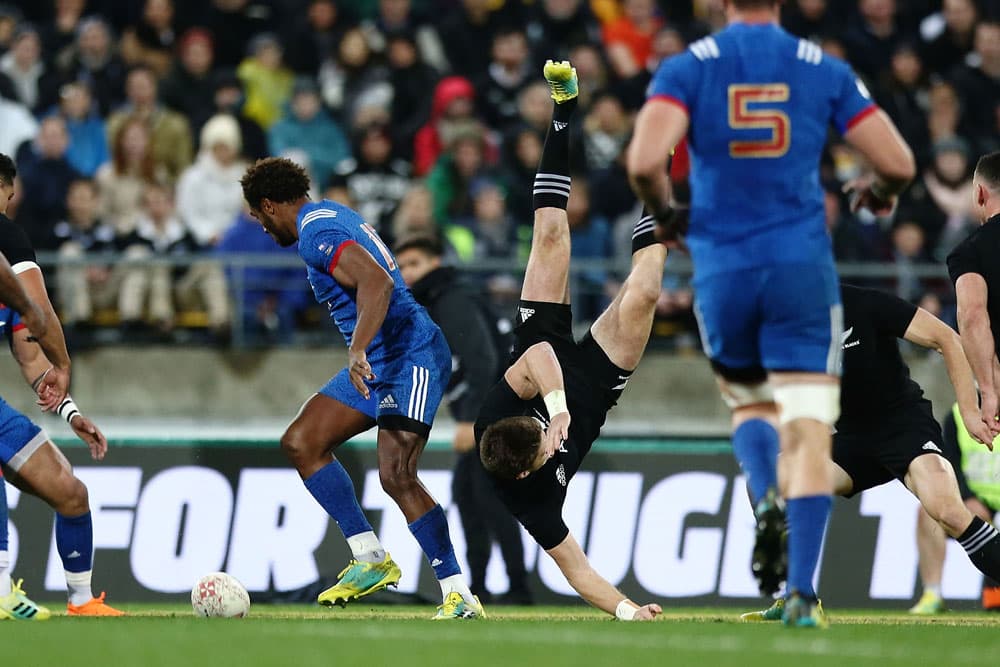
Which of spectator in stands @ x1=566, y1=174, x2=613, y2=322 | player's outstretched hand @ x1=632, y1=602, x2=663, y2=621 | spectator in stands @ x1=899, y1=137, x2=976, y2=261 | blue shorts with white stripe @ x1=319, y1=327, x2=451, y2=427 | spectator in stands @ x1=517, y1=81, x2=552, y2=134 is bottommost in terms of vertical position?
player's outstretched hand @ x1=632, y1=602, x2=663, y2=621

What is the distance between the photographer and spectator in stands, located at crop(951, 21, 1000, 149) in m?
16.6

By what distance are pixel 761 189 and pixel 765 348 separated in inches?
24.8

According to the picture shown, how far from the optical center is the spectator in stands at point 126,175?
48.9 ft

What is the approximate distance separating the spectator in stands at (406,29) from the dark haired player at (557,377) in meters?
7.72

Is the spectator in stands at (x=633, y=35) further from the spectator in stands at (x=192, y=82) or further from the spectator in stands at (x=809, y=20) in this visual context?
the spectator in stands at (x=192, y=82)

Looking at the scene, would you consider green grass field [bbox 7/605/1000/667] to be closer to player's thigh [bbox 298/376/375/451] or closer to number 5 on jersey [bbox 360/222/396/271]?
player's thigh [bbox 298/376/375/451]

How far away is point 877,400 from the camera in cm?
933

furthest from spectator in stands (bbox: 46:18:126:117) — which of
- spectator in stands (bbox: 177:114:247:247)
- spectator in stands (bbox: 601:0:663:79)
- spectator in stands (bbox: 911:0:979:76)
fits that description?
spectator in stands (bbox: 911:0:979:76)

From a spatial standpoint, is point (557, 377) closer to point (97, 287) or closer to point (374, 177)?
point (97, 287)

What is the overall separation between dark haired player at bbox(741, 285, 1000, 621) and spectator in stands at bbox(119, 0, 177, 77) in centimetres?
945

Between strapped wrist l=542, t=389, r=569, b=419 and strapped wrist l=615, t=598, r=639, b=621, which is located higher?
strapped wrist l=542, t=389, r=569, b=419

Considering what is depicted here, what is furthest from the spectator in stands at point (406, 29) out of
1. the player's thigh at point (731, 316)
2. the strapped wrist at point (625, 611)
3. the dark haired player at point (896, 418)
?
the player's thigh at point (731, 316)

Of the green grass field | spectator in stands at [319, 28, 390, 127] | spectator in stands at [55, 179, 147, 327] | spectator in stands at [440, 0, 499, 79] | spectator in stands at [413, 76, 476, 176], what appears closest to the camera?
the green grass field

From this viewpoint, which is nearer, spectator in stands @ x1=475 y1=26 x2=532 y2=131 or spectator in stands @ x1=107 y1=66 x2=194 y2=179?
spectator in stands @ x1=107 y1=66 x2=194 y2=179
